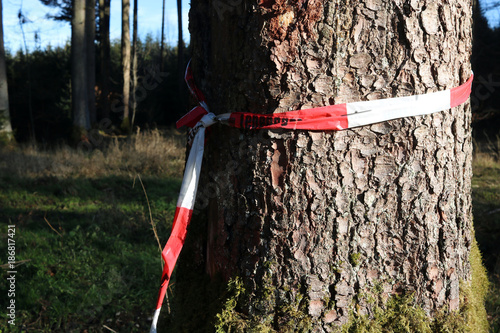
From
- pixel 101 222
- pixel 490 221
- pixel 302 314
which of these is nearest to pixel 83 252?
pixel 101 222

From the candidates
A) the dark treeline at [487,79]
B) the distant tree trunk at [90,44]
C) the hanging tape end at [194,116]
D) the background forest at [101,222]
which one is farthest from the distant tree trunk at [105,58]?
the hanging tape end at [194,116]

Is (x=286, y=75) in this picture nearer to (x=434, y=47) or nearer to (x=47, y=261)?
(x=434, y=47)

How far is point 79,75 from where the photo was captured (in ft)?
42.3

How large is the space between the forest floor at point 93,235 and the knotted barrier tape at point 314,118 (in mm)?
589

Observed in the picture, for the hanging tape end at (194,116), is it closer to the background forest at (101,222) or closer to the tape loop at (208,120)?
the tape loop at (208,120)

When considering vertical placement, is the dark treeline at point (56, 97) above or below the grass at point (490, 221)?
above

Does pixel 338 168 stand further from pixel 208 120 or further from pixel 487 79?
pixel 487 79

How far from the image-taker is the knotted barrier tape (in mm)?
1475

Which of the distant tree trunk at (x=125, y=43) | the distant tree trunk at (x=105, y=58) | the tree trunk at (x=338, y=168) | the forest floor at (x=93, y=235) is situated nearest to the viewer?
the tree trunk at (x=338, y=168)

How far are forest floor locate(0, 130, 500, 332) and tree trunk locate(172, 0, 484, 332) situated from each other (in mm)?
956

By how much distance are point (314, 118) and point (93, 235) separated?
3862mm

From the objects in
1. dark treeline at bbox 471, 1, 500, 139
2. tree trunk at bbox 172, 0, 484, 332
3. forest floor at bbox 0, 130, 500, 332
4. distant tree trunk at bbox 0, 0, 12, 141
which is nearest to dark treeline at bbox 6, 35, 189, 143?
distant tree trunk at bbox 0, 0, 12, 141

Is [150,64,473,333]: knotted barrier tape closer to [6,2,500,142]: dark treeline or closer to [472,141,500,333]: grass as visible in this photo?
[472,141,500,333]: grass

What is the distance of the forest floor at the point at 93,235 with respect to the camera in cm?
338
